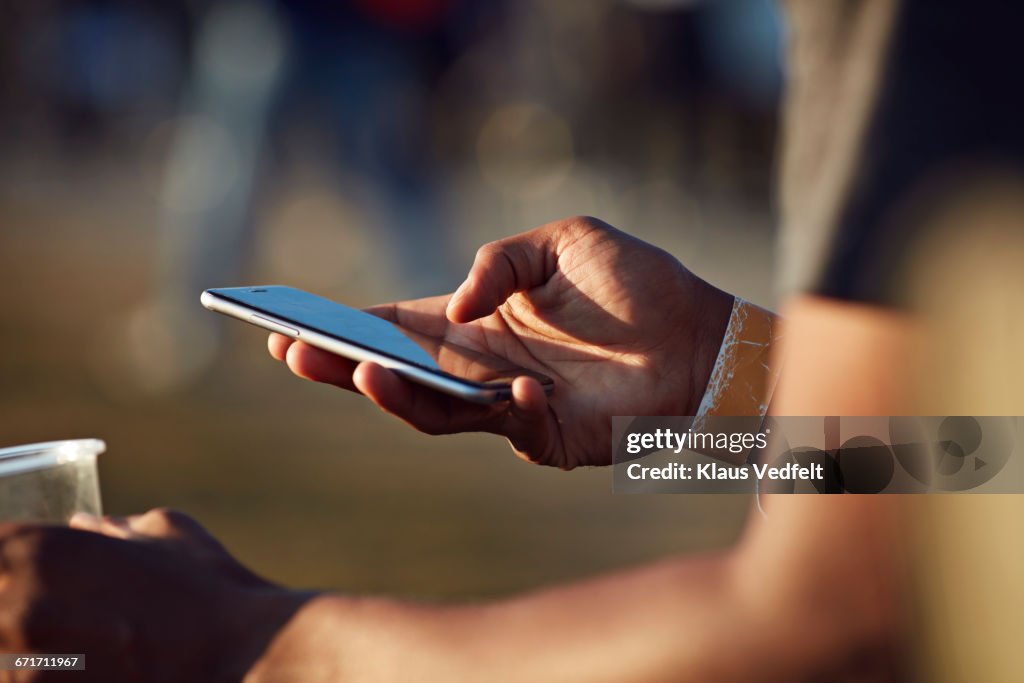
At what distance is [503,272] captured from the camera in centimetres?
191

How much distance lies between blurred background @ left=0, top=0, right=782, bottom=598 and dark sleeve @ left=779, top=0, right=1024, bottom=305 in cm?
222

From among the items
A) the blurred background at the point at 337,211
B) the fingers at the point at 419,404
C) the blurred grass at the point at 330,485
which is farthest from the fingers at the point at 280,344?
the blurred background at the point at 337,211

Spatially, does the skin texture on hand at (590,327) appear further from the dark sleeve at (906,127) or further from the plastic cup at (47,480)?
the dark sleeve at (906,127)

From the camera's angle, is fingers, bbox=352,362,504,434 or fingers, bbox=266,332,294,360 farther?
fingers, bbox=266,332,294,360

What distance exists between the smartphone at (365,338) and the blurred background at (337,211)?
1395 millimetres

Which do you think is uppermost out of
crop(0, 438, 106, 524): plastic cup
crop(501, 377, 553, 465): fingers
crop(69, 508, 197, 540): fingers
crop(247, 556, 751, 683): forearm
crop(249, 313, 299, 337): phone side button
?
crop(249, 313, 299, 337): phone side button

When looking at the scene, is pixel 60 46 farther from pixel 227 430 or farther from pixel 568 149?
pixel 227 430

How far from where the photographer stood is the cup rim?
131 centimetres

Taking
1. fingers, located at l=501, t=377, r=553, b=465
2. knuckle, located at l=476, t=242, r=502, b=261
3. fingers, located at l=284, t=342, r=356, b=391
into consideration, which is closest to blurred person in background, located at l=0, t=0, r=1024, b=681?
fingers, located at l=284, t=342, r=356, b=391

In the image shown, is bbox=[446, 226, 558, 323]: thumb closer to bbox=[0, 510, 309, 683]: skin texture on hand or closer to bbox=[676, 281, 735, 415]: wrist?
bbox=[676, 281, 735, 415]: wrist

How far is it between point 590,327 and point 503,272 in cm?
18

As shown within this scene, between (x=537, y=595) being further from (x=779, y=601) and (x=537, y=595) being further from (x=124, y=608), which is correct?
(x=124, y=608)

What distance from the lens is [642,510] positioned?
153 inches

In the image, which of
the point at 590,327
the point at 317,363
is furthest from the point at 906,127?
the point at 590,327
